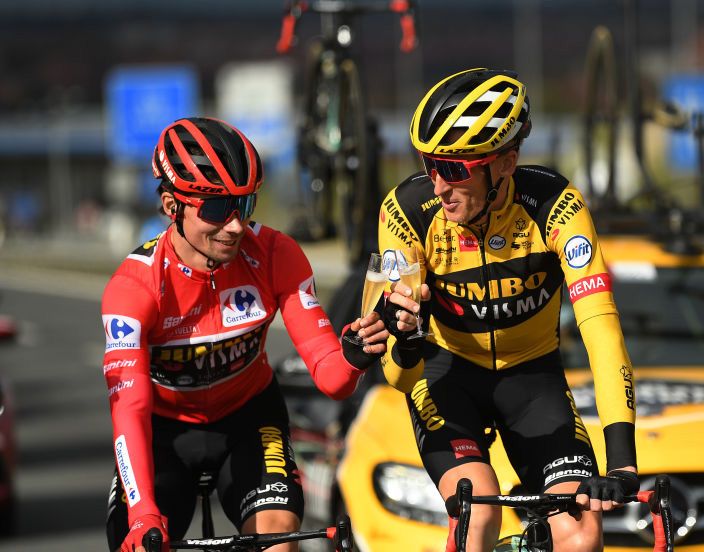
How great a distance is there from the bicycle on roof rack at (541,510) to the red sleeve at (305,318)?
767 millimetres

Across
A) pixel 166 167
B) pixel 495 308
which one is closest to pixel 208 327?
pixel 166 167

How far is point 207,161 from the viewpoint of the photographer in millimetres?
4828

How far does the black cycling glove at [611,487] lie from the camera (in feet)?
13.7

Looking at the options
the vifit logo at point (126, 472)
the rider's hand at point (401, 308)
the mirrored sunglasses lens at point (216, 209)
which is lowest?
the vifit logo at point (126, 472)

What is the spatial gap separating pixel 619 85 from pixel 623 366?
7056 millimetres

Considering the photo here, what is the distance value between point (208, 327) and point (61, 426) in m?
10.4

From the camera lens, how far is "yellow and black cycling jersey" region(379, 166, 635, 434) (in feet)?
16.0

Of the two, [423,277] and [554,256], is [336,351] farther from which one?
[554,256]

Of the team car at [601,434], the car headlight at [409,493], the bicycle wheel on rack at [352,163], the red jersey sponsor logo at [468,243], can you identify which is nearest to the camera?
the red jersey sponsor logo at [468,243]

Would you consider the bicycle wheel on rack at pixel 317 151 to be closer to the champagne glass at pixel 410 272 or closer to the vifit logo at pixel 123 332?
the vifit logo at pixel 123 332

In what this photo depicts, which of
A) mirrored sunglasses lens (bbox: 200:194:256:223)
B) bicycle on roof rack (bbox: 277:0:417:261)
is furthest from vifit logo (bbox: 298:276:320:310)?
bicycle on roof rack (bbox: 277:0:417:261)

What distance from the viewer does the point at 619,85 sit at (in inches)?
448

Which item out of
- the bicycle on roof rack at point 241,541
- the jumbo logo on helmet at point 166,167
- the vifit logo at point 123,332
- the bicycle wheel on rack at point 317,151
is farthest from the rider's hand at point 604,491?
the bicycle wheel on rack at point 317,151

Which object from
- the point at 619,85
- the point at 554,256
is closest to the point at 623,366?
the point at 554,256
